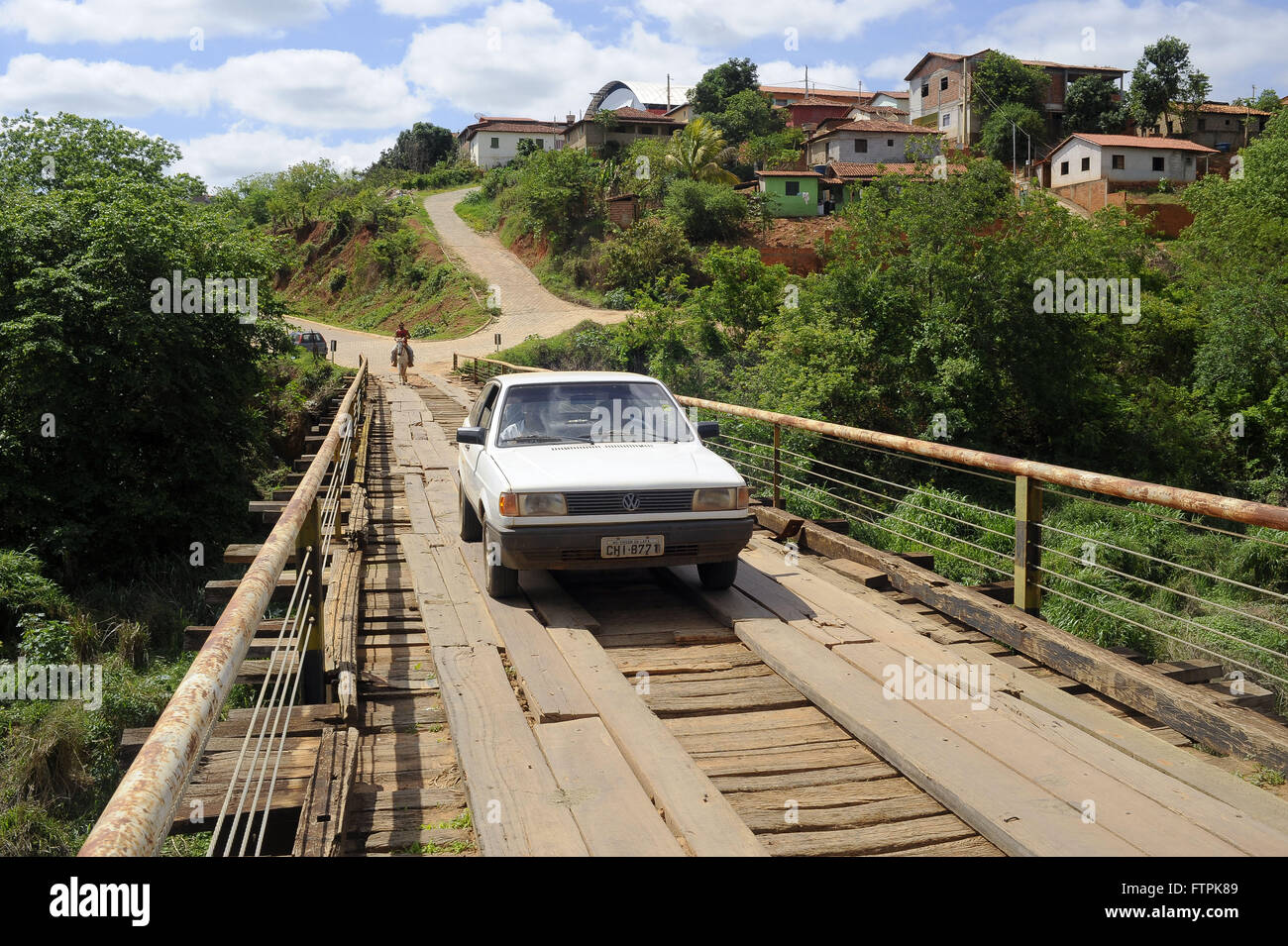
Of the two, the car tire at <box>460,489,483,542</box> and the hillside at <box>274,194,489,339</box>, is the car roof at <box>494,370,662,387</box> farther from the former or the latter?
the hillside at <box>274,194,489,339</box>

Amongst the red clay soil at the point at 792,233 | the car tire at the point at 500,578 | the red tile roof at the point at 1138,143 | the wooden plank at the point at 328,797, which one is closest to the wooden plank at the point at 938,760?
the car tire at the point at 500,578

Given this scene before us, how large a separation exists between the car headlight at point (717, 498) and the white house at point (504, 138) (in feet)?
280

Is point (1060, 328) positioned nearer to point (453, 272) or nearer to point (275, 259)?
point (275, 259)

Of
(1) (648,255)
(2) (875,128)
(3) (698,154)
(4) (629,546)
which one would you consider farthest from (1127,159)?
(4) (629,546)

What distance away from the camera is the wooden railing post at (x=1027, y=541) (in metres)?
6.23

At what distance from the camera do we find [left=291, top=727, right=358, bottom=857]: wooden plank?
11.8ft

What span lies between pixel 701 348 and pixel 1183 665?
24897 millimetres

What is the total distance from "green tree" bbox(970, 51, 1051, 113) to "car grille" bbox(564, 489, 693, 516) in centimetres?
6758

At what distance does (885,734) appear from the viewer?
468 centimetres

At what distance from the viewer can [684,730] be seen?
16.4ft

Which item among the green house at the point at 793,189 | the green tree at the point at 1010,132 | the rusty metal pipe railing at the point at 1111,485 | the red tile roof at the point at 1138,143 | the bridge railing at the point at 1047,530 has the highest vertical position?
the green tree at the point at 1010,132

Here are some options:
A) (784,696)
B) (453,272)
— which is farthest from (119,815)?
(453,272)

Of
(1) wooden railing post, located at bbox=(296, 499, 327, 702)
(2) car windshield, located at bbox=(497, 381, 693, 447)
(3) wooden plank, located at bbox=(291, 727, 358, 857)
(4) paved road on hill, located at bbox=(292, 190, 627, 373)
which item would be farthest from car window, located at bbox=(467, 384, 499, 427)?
(4) paved road on hill, located at bbox=(292, 190, 627, 373)

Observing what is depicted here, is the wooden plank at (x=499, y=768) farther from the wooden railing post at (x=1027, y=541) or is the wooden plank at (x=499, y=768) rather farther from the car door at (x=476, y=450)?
the wooden railing post at (x=1027, y=541)
